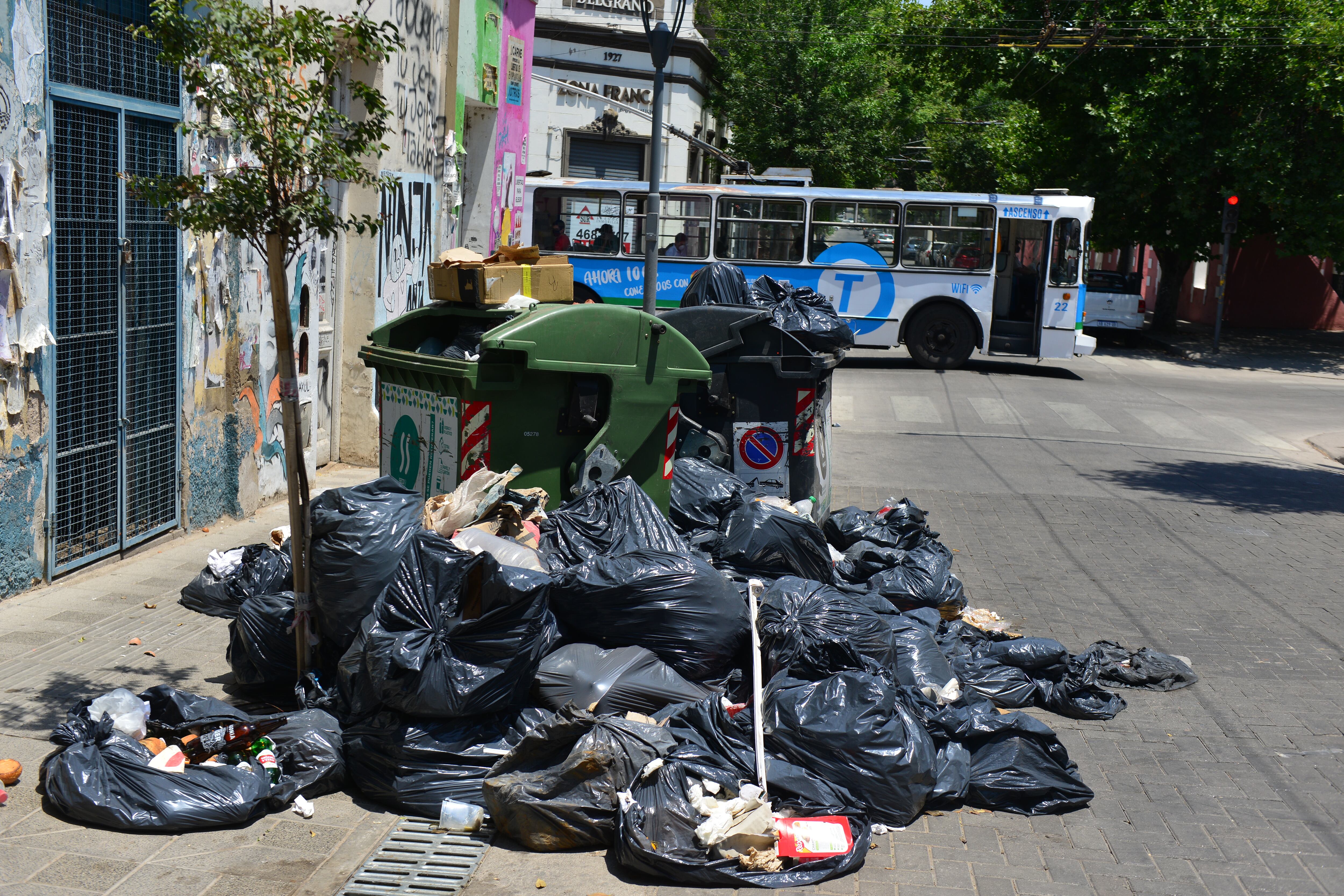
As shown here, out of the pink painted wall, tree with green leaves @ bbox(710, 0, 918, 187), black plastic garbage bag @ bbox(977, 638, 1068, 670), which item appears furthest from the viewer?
tree with green leaves @ bbox(710, 0, 918, 187)

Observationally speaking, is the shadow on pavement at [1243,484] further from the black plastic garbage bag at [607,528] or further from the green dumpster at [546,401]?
the black plastic garbage bag at [607,528]

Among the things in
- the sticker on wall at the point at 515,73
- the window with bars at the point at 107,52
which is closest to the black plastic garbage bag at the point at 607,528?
the window with bars at the point at 107,52

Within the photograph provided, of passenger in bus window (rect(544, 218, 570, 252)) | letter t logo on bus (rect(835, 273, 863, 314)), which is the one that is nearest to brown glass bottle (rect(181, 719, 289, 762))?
letter t logo on bus (rect(835, 273, 863, 314))

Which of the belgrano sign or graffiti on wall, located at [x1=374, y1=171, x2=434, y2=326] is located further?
Answer: the belgrano sign

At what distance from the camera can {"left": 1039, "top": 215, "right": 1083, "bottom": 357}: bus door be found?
18141 millimetres

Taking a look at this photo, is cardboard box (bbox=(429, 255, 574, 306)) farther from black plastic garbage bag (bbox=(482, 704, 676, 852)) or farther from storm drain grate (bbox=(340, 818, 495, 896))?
storm drain grate (bbox=(340, 818, 495, 896))

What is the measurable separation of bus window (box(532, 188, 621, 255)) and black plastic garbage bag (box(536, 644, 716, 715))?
15.5 meters

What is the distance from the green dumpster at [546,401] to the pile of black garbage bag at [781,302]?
4.46 ft

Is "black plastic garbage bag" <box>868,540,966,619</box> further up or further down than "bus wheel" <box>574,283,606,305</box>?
further down

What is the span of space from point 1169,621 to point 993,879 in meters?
3.47

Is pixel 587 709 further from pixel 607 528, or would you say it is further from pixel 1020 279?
pixel 1020 279

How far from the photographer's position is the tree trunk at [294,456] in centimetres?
435

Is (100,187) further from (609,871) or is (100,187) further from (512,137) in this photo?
(512,137)

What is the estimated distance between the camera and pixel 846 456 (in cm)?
1148
